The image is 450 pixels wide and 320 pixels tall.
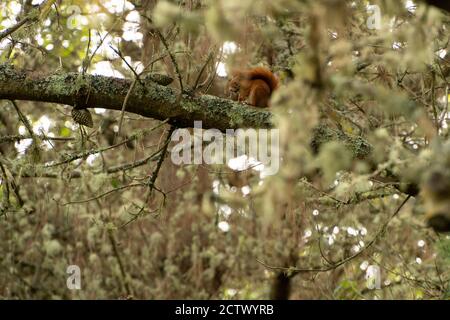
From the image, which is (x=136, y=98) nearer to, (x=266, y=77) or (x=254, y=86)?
(x=254, y=86)

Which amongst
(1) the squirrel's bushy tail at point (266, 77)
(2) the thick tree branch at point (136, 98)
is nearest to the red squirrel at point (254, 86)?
(1) the squirrel's bushy tail at point (266, 77)

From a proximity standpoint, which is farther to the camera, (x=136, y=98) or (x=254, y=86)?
(x=254, y=86)

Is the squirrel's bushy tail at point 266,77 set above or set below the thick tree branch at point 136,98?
above

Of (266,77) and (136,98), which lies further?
(266,77)

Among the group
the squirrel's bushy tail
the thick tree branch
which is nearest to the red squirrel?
the squirrel's bushy tail

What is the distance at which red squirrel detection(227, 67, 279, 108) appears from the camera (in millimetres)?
4016

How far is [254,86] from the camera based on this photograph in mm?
4055

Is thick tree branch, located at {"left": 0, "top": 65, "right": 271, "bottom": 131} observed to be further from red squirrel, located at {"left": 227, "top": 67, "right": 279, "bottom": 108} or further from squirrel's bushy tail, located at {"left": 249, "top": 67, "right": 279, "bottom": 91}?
squirrel's bushy tail, located at {"left": 249, "top": 67, "right": 279, "bottom": 91}

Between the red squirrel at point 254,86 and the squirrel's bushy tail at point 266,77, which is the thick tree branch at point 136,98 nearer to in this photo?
the red squirrel at point 254,86

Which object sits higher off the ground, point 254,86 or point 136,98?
point 254,86

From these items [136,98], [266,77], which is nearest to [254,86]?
[266,77]

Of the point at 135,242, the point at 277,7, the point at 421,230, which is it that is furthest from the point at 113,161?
the point at 277,7

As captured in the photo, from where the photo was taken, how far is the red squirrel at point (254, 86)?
4016mm
